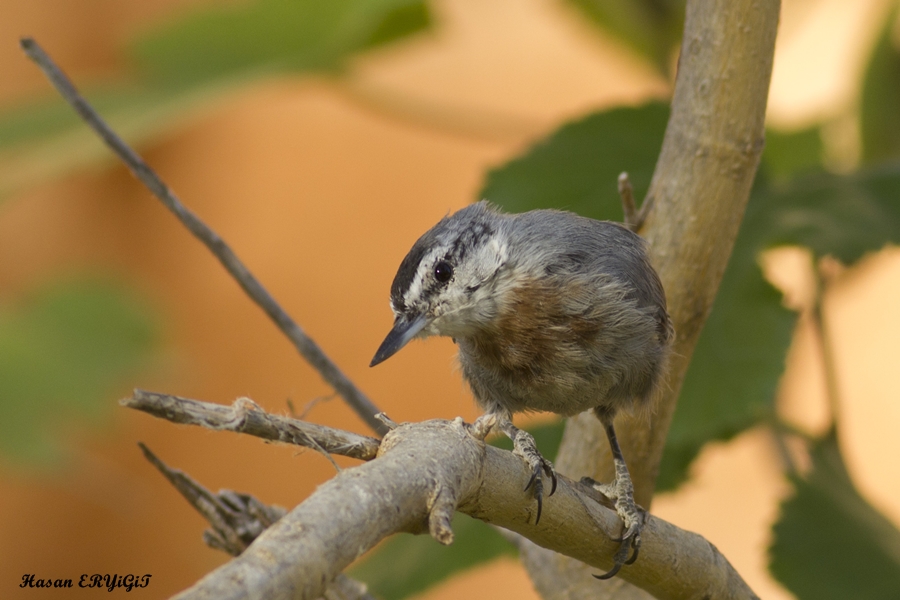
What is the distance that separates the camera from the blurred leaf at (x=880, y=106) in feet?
7.80

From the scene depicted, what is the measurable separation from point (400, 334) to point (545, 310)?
192mm

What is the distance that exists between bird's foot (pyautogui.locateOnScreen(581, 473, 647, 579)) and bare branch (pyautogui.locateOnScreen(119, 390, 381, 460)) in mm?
385

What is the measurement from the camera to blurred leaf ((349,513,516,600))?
1.58 metres

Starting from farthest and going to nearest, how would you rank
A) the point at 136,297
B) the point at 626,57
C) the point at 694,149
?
the point at 136,297 < the point at 626,57 < the point at 694,149

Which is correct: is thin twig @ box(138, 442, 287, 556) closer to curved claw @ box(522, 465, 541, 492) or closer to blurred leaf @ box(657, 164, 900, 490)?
curved claw @ box(522, 465, 541, 492)

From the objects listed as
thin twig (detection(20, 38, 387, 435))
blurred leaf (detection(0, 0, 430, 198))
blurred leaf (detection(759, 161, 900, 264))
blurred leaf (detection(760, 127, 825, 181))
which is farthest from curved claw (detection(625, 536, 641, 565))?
blurred leaf (detection(760, 127, 825, 181))

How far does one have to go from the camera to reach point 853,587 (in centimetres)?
152

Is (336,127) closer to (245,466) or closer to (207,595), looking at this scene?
(245,466)

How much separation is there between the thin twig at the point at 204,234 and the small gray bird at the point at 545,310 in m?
0.19

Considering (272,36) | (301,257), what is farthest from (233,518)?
(301,257)

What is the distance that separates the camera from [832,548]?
5.07 ft

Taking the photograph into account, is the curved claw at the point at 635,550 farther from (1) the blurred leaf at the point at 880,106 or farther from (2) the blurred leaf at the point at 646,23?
(1) the blurred leaf at the point at 880,106

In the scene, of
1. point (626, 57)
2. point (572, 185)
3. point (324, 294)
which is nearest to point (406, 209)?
point (324, 294)

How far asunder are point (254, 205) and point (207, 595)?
3.62 meters
